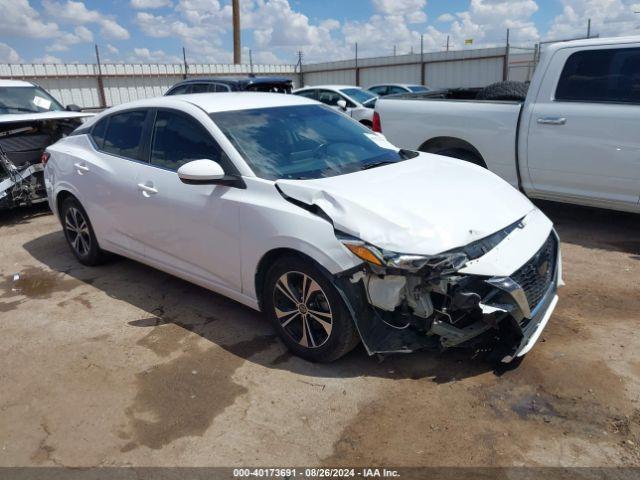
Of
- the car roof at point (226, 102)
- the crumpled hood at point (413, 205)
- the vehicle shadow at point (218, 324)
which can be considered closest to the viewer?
the crumpled hood at point (413, 205)

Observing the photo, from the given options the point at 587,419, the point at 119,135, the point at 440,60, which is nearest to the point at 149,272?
the point at 119,135

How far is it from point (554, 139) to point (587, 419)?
3.62m

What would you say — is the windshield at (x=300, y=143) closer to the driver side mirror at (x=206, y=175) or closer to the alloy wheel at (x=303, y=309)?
the driver side mirror at (x=206, y=175)

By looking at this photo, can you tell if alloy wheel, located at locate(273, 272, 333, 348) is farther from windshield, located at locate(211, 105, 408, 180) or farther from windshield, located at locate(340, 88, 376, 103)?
windshield, located at locate(340, 88, 376, 103)

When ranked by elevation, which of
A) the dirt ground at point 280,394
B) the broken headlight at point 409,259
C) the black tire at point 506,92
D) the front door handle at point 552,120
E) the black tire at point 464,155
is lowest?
the dirt ground at point 280,394

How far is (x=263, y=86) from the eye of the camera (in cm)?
1109

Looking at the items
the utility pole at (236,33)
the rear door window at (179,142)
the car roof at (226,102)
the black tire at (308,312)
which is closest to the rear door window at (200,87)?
the car roof at (226,102)

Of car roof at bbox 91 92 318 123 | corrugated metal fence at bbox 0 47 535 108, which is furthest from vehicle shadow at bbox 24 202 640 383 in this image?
corrugated metal fence at bbox 0 47 535 108

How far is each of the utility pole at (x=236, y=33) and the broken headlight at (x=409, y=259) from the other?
25352 millimetres

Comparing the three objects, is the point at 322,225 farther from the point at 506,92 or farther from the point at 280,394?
the point at 506,92

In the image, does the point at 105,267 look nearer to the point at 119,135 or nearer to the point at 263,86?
the point at 119,135

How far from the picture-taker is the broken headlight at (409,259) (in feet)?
9.71

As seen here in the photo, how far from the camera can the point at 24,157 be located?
25.1 feet

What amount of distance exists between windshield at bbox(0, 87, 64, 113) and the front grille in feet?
25.3
